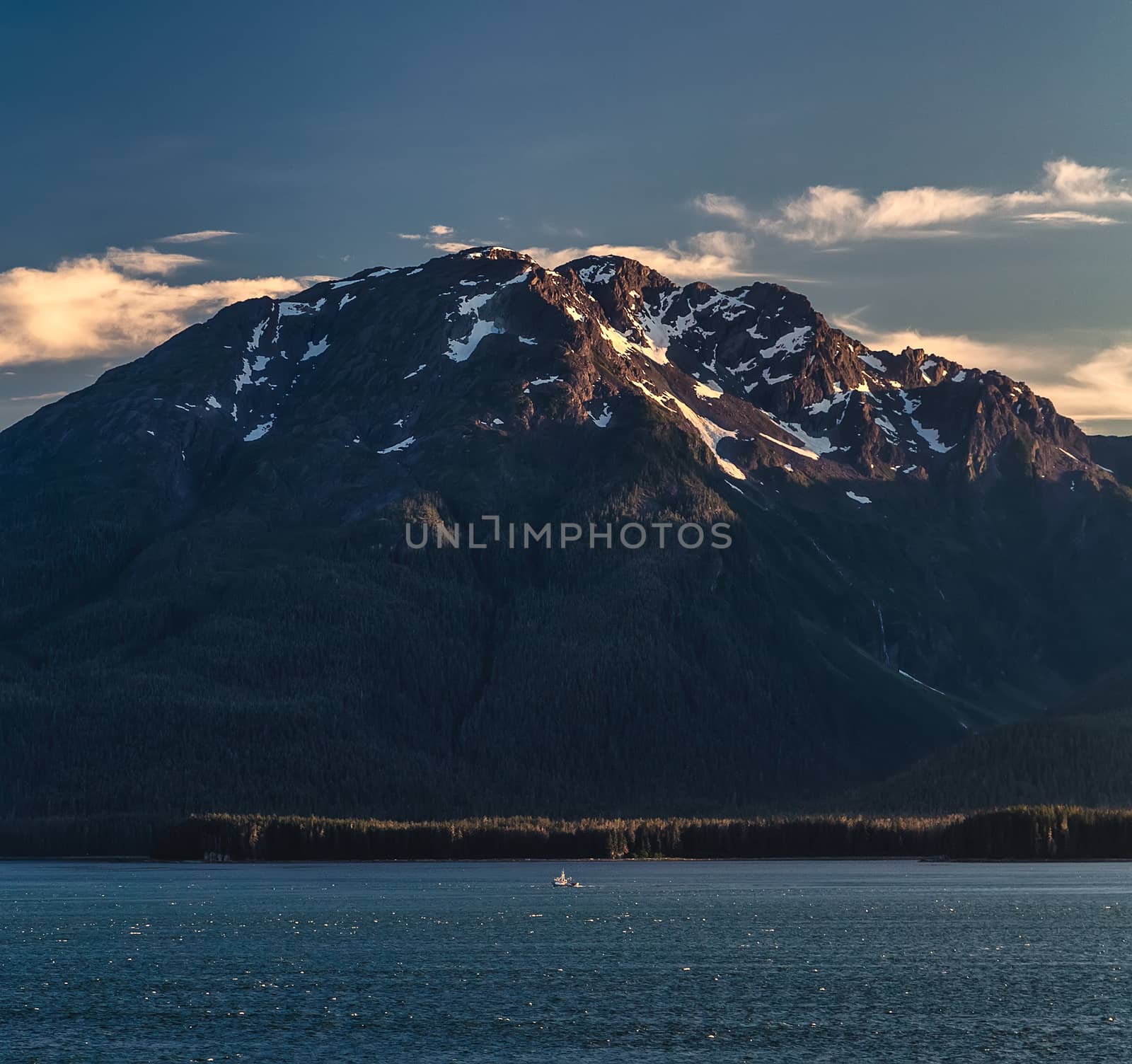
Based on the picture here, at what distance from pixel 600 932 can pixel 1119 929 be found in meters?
57.2

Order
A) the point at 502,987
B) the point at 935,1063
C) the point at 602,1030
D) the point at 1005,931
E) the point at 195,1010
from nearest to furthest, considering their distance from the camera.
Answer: the point at 935,1063
the point at 602,1030
the point at 195,1010
the point at 502,987
the point at 1005,931

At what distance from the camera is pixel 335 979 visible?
498ft

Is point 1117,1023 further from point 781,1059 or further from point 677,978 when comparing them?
point 677,978

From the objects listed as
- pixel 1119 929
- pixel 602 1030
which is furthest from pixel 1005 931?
pixel 602 1030

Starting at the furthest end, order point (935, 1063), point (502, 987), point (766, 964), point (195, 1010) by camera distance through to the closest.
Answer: point (766, 964) → point (502, 987) → point (195, 1010) → point (935, 1063)

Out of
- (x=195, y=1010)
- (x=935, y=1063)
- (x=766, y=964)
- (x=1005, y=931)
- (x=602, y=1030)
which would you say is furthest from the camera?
(x=1005, y=931)

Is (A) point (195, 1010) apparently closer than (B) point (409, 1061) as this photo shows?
No

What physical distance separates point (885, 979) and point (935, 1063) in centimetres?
3962

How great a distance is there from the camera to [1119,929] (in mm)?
192250

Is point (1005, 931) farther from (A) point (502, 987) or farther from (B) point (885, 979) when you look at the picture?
(A) point (502, 987)

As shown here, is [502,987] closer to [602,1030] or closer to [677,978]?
[677,978]

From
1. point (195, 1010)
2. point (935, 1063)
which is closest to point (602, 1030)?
point (935, 1063)

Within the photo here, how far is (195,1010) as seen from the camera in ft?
438

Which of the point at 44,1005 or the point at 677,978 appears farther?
the point at 677,978
